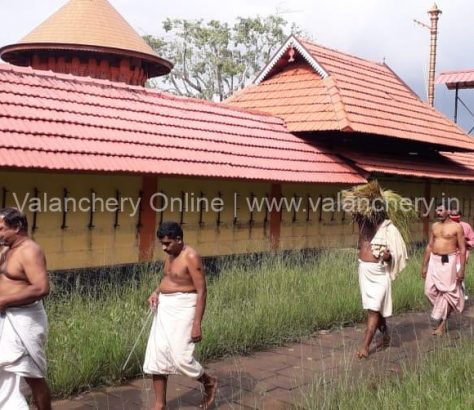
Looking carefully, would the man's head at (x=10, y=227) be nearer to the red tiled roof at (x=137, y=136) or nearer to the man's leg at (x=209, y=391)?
the man's leg at (x=209, y=391)

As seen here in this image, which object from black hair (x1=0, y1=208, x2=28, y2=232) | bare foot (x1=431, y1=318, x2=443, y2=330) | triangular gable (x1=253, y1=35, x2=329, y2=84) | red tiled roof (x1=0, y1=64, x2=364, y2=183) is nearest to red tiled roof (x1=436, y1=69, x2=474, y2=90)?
triangular gable (x1=253, y1=35, x2=329, y2=84)

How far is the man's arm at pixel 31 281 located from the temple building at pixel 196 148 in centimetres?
321

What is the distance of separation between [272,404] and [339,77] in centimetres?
969

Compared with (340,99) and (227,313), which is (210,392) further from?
(340,99)

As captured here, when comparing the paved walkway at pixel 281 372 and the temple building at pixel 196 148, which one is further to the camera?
the temple building at pixel 196 148

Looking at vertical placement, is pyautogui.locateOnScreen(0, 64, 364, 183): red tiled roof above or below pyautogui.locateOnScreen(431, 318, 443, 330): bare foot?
above

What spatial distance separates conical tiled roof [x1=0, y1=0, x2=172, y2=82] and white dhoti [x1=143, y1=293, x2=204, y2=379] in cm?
1220

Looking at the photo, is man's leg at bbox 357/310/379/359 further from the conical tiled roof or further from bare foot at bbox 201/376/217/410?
the conical tiled roof

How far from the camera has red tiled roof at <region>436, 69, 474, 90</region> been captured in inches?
930

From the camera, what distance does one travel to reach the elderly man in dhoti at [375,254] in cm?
643

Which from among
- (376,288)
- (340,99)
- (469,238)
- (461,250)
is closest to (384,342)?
(376,288)

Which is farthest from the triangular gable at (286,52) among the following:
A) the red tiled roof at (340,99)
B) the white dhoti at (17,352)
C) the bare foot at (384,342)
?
the white dhoti at (17,352)

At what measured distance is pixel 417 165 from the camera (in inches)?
535

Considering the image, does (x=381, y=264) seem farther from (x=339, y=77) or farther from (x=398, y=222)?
(x=339, y=77)
